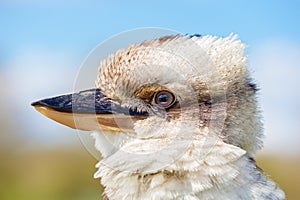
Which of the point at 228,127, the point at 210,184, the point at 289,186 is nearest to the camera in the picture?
the point at 210,184

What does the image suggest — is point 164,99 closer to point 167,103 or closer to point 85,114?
point 167,103

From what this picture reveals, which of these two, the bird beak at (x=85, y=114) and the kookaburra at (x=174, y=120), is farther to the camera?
the bird beak at (x=85, y=114)

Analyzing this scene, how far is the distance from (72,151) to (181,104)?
5.21m

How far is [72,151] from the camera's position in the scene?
8094 mm

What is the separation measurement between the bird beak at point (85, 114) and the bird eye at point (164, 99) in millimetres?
87

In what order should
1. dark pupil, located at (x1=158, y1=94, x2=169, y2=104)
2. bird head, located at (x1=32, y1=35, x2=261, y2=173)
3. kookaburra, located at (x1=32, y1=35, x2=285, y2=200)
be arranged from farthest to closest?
dark pupil, located at (x1=158, y1=94, x2=169, y2=104)
bird head, located at (x1=32, y1=35, x2=261, y2=173)
kookaburra, located at (x1=32, y1=35, x2=285, y2=200)

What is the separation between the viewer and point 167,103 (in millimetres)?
3051

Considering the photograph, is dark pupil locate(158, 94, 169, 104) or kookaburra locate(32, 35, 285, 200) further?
dark pupil locate(158, 94, 169, 104)

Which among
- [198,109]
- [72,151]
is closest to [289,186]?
[72,151]

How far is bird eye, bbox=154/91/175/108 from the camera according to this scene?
10.0 feet

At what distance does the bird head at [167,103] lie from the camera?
2953 mm

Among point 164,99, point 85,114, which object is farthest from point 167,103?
point 85,114

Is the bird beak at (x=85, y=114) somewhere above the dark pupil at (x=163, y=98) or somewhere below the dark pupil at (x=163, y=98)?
below

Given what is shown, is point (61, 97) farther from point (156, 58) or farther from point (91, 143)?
point (156, 58)
